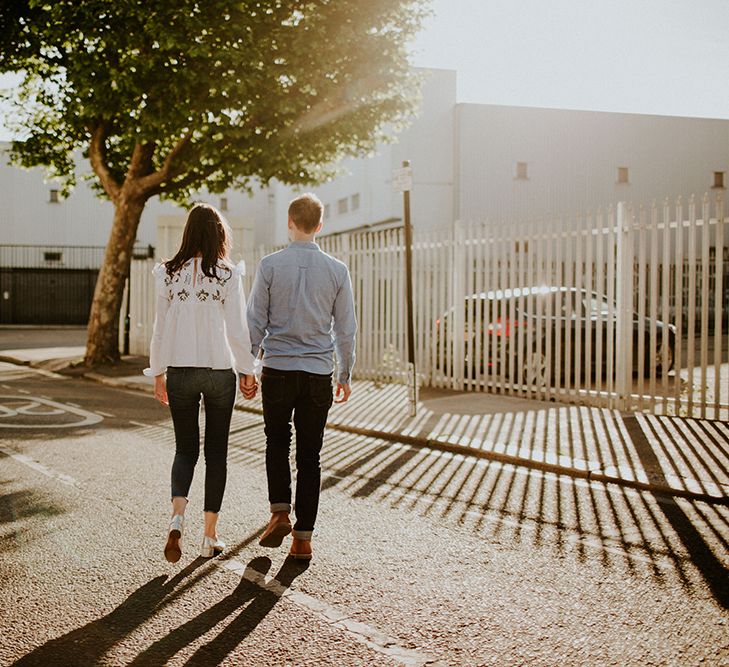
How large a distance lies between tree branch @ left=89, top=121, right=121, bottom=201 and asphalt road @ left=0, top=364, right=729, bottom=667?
38.1 feet

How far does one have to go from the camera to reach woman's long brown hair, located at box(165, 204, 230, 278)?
171 inches

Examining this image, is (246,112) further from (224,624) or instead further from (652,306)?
(224,624)

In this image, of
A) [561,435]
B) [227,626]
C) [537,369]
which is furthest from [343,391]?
[537,369]

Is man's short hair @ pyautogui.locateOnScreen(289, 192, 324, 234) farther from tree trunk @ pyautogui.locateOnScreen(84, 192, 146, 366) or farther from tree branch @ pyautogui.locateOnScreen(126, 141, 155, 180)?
tree trunk @ pyautogui.locateOnScreen(84, 192, 146, 366)

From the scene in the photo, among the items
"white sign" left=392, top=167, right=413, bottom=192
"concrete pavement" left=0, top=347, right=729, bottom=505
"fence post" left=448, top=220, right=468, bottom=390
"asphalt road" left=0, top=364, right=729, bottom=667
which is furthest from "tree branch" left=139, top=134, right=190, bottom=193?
"asphalt road" left=0, top=364, right=729, bottom=667

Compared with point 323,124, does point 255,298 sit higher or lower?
lower

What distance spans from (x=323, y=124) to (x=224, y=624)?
45.1ft

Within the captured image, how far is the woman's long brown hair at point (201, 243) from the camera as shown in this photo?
14.2ft

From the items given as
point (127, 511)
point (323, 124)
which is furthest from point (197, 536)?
point (323, 124)

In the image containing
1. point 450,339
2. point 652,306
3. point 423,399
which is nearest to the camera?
point 652,306

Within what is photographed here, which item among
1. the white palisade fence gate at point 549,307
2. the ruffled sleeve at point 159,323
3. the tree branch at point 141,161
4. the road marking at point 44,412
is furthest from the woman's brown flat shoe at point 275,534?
the tree branch at point 141,161

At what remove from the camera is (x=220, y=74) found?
14211mm

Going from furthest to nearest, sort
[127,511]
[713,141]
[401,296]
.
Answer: [713,141], [401,296], [127,511]

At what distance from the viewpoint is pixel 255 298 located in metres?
4.49
